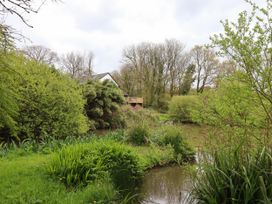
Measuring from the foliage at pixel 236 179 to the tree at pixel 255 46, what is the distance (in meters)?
1.07

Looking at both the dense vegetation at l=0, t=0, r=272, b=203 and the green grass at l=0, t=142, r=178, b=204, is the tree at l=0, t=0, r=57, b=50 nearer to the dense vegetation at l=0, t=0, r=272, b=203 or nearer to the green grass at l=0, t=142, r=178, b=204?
the dense vegetation at l=0, t=0, r=272, b=203

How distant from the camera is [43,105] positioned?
8.41m

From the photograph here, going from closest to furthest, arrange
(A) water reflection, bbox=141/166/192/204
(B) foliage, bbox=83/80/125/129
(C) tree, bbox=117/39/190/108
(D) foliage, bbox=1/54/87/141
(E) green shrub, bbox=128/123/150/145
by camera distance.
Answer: (A) water reflection, bbox=141/166/192/204 < (D) foliage, bbox=1/54/87/141 < (E) green shrub, bbox=128/123/150/145 < (B) foliage, bbox=83/80/125/129 < (C) tree, bbox=117/39/190/108

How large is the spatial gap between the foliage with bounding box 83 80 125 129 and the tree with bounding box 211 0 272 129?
30.9 ft

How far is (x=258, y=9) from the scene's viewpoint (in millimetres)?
4074

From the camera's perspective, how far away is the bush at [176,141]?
866cm

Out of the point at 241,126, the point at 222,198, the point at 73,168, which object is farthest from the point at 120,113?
the point at 222,198

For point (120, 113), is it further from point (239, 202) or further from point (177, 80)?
point (177, 80)

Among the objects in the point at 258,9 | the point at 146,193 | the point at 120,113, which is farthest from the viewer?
the point at 120,113

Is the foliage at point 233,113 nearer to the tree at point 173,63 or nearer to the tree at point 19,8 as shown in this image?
the tree at point 19,8

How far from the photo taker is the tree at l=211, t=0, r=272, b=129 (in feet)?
12.6

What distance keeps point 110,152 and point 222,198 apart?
2.97 meters

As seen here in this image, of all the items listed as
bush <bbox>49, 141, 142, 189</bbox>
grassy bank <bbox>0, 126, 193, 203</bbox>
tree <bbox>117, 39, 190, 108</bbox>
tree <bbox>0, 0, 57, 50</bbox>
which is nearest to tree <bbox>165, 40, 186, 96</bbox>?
tree <bbox>117, 39, 190, 108</bbox>

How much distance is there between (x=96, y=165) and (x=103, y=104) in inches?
342
